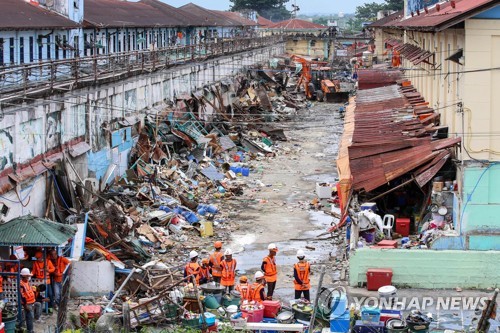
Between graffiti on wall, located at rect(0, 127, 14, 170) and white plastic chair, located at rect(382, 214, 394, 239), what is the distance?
8.60m

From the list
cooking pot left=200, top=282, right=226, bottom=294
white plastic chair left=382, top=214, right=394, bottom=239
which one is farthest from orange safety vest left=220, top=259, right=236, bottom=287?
white plastic chair left=382, top=214, right=394, bottom=239

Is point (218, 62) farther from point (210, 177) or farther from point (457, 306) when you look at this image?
point (457, 306)

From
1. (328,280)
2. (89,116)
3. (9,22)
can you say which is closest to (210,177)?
(89,116)

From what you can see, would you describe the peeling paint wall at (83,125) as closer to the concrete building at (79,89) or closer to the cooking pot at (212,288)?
the concrete building at (79,89)

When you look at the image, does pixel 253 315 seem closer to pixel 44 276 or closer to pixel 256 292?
pixel 256 292

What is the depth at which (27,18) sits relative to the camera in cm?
3638

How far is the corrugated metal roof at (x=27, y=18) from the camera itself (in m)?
33.7

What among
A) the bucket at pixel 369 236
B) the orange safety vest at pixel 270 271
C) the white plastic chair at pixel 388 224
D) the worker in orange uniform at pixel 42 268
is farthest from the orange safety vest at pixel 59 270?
the white plastic chair at pixel 388 224

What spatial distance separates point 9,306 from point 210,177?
669 inches

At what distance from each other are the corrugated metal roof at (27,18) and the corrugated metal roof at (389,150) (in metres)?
12.7

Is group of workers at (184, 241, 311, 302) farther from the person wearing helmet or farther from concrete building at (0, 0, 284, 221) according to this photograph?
concrete building at (0, 0, 284, 221)

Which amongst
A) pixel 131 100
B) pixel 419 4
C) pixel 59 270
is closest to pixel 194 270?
pixel 59 270
